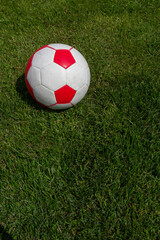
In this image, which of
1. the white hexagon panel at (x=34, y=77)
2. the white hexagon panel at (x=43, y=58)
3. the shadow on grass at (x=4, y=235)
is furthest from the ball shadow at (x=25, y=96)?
the shadow on grass at (x=4, y=235)

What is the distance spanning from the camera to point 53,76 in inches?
91.8

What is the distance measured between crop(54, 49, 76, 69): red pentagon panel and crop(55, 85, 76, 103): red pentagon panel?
24 cm

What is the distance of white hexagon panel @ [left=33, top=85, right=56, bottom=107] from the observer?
2387 mm

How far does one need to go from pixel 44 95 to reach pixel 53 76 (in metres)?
0.25

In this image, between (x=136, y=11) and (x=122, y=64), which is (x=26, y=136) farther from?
(x=136, y=11)

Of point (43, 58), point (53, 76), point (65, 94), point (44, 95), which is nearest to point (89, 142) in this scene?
point (65, 94)

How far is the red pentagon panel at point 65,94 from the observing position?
2.38 m

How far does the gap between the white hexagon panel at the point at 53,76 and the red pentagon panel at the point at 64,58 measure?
0.05m

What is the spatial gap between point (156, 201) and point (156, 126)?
0.93 metres

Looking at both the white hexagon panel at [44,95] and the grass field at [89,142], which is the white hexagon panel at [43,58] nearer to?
the white hexagon panel at [44,95]

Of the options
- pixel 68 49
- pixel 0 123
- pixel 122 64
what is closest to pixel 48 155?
pixel 0 123

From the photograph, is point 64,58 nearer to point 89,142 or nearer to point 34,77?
point 34,77

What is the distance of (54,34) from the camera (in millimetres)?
3834

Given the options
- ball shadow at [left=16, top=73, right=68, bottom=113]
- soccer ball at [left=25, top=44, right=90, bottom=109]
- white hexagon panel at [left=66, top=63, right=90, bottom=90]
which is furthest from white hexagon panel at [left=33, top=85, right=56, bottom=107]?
ball shadow at [left=16, top=73, right=68, bottom=113]
